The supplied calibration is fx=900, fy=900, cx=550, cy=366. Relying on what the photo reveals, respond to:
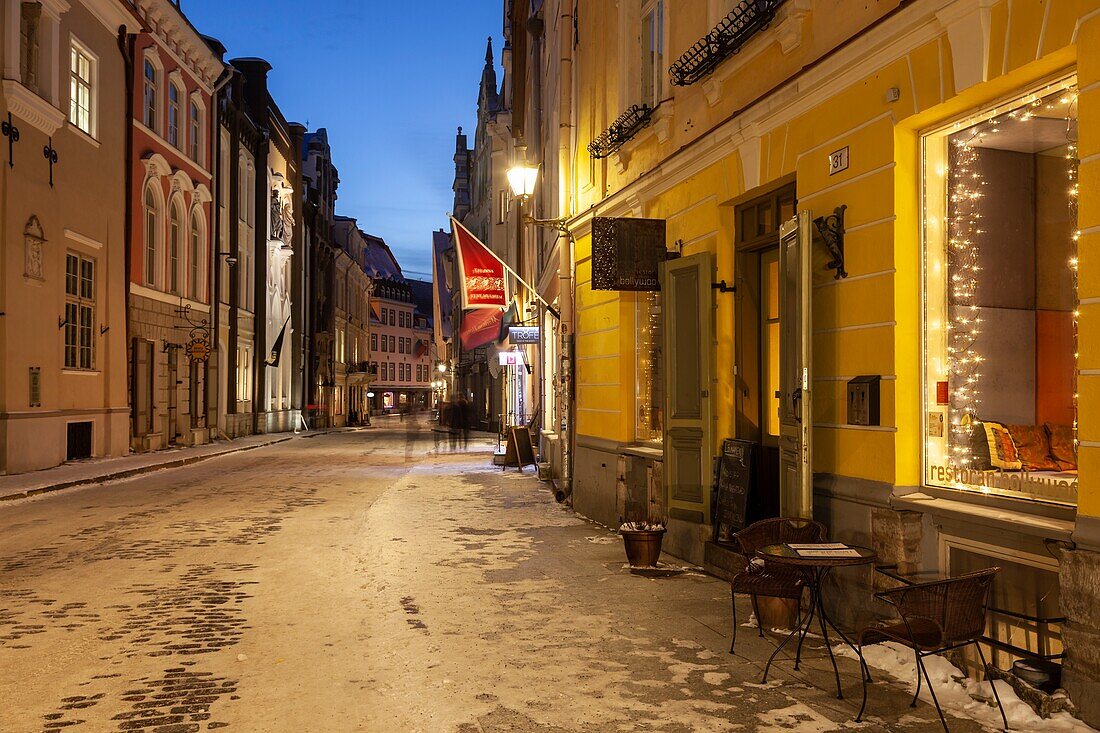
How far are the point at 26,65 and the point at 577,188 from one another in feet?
39.8

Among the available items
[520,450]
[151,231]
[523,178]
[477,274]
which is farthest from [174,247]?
[523,178]

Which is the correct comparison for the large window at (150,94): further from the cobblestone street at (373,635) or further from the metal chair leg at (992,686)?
the metal chair leg at (992,686)

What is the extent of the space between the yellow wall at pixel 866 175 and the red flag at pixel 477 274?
9.05 m

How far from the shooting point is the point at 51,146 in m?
18.8

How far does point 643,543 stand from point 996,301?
3840 mm

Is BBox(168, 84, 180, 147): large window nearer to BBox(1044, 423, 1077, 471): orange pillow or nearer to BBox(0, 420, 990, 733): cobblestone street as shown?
BBox(0, 420, 990, 733): cobblestone street

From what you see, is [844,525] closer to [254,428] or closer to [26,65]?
[26,65]

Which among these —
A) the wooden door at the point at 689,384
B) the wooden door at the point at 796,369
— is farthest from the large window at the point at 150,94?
the wooden door at the point at 796,369

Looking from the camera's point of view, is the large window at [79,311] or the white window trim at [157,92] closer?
the large window at [79,311]

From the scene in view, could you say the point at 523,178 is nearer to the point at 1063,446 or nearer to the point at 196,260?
the point at 1063,446

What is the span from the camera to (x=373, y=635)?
6344mm

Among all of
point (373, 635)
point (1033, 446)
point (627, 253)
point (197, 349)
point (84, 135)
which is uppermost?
point (84, 135)

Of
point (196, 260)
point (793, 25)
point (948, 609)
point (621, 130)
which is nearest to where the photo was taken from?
point (948, 609)

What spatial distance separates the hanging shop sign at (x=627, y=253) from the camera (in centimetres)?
1002
